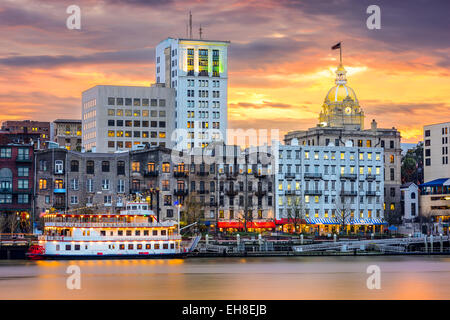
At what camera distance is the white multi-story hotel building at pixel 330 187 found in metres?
158

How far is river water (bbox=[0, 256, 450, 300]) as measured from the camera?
79938mm

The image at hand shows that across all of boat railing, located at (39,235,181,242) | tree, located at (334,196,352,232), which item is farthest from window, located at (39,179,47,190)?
tree, located at (334,196,352,232)

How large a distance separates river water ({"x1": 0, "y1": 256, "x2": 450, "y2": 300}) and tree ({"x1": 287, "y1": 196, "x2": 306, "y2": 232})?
111ft

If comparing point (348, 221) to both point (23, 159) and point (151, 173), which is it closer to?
point (151, 173)

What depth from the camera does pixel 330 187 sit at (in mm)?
162500

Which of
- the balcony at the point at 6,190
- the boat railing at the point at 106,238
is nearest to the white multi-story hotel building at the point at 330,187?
the boat railing at the point at 106,238

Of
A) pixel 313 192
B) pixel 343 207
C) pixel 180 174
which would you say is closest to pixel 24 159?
pixel 180 174

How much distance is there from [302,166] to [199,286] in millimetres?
76648

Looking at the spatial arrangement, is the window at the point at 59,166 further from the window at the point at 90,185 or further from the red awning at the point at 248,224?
the red awning at the point at 248,224

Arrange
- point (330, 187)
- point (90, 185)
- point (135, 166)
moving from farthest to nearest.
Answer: point (330, 187) < point (135, 166) < point (90, 185)

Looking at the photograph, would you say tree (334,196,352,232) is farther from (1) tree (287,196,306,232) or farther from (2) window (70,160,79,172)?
(2) window (70,160,79,172)

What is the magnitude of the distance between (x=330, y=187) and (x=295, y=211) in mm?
13287
